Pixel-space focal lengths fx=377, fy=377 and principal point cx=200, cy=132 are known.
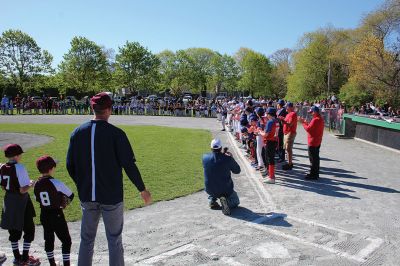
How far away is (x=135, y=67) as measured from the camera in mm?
59812

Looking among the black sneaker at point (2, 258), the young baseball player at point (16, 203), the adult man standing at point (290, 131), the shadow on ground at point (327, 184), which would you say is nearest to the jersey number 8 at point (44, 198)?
the young baseball player at point (16, 203)

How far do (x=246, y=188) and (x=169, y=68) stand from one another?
227ft

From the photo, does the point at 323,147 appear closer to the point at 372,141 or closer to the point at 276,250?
the point at 372,141

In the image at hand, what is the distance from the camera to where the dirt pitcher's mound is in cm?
1592

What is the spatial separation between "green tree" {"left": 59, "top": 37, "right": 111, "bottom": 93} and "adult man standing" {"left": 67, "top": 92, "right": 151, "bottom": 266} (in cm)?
5618

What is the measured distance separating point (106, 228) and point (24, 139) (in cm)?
1532

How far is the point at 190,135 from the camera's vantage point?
802 inches

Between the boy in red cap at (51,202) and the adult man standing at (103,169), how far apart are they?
650 millimetres

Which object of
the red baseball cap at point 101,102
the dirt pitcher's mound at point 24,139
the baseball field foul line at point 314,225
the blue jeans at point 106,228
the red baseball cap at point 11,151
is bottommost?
the baseball field foul line at point 314,225

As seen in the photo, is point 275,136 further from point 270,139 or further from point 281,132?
point 281,132

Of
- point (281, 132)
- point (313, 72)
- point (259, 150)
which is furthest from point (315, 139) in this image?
point (313, 72)

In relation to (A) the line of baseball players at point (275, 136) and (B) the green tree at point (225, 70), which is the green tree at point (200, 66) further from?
(A) the line of baseball players at point (275, 136)

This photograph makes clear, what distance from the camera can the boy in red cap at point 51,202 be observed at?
4.51 metres

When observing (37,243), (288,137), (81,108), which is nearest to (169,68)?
(81,108)
